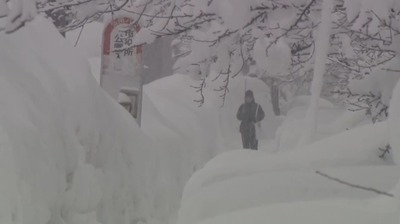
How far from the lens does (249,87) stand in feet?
74.7

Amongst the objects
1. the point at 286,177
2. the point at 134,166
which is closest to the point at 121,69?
the point at 134,166

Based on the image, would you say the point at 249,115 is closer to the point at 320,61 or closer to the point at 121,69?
the point at 121,69

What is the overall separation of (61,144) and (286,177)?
11.3 ft

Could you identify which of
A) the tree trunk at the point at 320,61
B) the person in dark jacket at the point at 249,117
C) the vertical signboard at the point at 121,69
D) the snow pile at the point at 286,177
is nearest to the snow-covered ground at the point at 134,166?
the snow pile at the point at 286,177

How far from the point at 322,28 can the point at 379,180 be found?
179cm

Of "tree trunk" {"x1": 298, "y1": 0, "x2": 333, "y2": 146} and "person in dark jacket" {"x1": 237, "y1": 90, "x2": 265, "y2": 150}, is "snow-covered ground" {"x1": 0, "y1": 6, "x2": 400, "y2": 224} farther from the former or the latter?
"person in dark jacket" {"x1": 237, "y1": 90, "x2": 265, "y2": 150}

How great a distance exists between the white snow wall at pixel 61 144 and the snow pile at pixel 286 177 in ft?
5.95

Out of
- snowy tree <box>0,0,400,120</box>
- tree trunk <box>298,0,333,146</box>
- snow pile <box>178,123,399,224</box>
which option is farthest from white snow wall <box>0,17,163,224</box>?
tree trunk <box>298,0,333,146</box>

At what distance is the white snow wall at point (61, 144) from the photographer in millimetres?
5344

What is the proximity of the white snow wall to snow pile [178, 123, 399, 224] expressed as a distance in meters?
1.81

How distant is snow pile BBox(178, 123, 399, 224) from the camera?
307 cm

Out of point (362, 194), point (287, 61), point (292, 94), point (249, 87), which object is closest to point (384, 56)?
point (287, 61)

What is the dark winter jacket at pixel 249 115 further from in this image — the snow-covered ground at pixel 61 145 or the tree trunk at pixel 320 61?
the tree trunk at pixel 320 61

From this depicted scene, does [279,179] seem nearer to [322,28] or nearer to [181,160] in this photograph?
[322,28]
